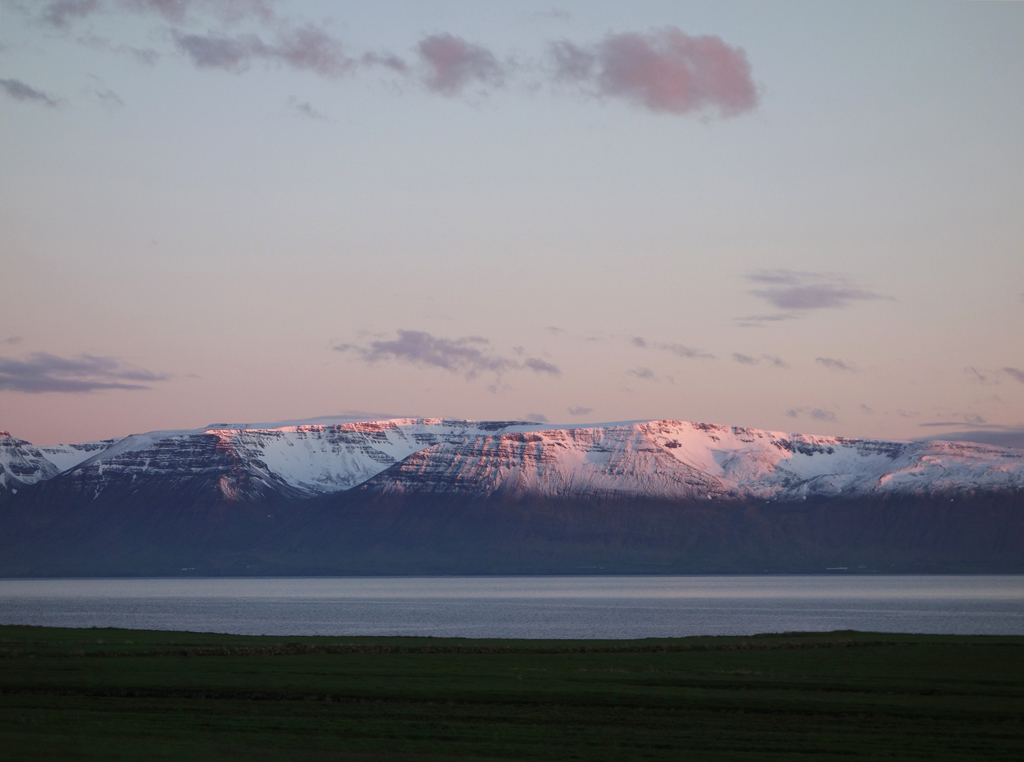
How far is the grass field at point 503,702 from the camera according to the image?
111 feet

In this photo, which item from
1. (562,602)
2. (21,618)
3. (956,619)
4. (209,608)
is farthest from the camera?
(562,602)

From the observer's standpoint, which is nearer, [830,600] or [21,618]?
[21,618]

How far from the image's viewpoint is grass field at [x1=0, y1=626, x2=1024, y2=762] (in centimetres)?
3391

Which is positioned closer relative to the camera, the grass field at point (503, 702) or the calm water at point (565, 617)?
the grass field at point (503, 702)

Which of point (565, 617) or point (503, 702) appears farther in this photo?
point (565, 617)

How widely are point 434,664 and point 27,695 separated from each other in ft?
60.8

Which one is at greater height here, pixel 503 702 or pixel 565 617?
pixel 503 702

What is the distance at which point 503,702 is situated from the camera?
43.3 meters

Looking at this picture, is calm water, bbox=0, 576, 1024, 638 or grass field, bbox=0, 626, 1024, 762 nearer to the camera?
grass field, bbox=0, 626, 1024, 762

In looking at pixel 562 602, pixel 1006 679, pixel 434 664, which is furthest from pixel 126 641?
pixel 562 602

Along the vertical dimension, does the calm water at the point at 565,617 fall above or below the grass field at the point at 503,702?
below

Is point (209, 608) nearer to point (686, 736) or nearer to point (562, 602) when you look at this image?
point (562, 602)

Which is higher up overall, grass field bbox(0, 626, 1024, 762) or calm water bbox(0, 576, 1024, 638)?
grass field bbox(0, 626, 1024, 762)

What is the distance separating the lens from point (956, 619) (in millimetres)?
108500
